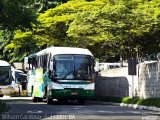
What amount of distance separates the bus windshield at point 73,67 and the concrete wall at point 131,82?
3.46 metres

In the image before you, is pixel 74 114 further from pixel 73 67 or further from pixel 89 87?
pixel 89 87

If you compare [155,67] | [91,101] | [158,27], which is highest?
[158,27]

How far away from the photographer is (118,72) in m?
35.9

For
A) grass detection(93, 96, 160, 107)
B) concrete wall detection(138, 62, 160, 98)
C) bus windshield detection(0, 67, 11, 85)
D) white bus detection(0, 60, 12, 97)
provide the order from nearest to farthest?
grass detection(93, 96, 160, 107) → concrete wall detection(138, 62, 160, 98) → white bus detection(0, 60, 12, 97) → bus windshield detection(0, 67, 11, 85)

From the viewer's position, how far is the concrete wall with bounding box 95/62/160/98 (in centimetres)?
2900

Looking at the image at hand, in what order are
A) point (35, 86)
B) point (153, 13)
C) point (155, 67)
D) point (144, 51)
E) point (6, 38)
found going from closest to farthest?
point (155, 67), point (35, 86), point (153, 13), point (144, 51), point (6, 38)

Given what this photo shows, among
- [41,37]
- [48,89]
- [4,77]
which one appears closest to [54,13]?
[41,37]

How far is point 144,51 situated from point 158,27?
435 centimetres

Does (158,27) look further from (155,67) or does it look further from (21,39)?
(21,39)

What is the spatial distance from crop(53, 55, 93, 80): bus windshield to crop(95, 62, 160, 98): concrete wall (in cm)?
346

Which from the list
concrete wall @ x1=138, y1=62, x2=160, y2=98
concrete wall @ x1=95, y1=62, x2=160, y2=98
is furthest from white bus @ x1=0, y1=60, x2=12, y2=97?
concrete wall @ x1=138, y1=62, x2=160, y2=98

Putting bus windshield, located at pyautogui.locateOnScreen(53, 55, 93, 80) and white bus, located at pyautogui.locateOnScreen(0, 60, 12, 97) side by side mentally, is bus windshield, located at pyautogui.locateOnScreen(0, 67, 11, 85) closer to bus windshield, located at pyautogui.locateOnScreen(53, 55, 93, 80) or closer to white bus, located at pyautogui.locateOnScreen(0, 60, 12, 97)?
white bus, located at pyautogui.locateOnScreen(0, 60, 12, 97)

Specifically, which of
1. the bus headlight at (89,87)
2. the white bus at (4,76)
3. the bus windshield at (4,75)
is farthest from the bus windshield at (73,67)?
the bus windshield at (4,75)

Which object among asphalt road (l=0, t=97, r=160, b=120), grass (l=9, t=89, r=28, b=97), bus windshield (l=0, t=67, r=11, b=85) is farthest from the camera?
grass (l=9, t=89, r=28, b=97)
